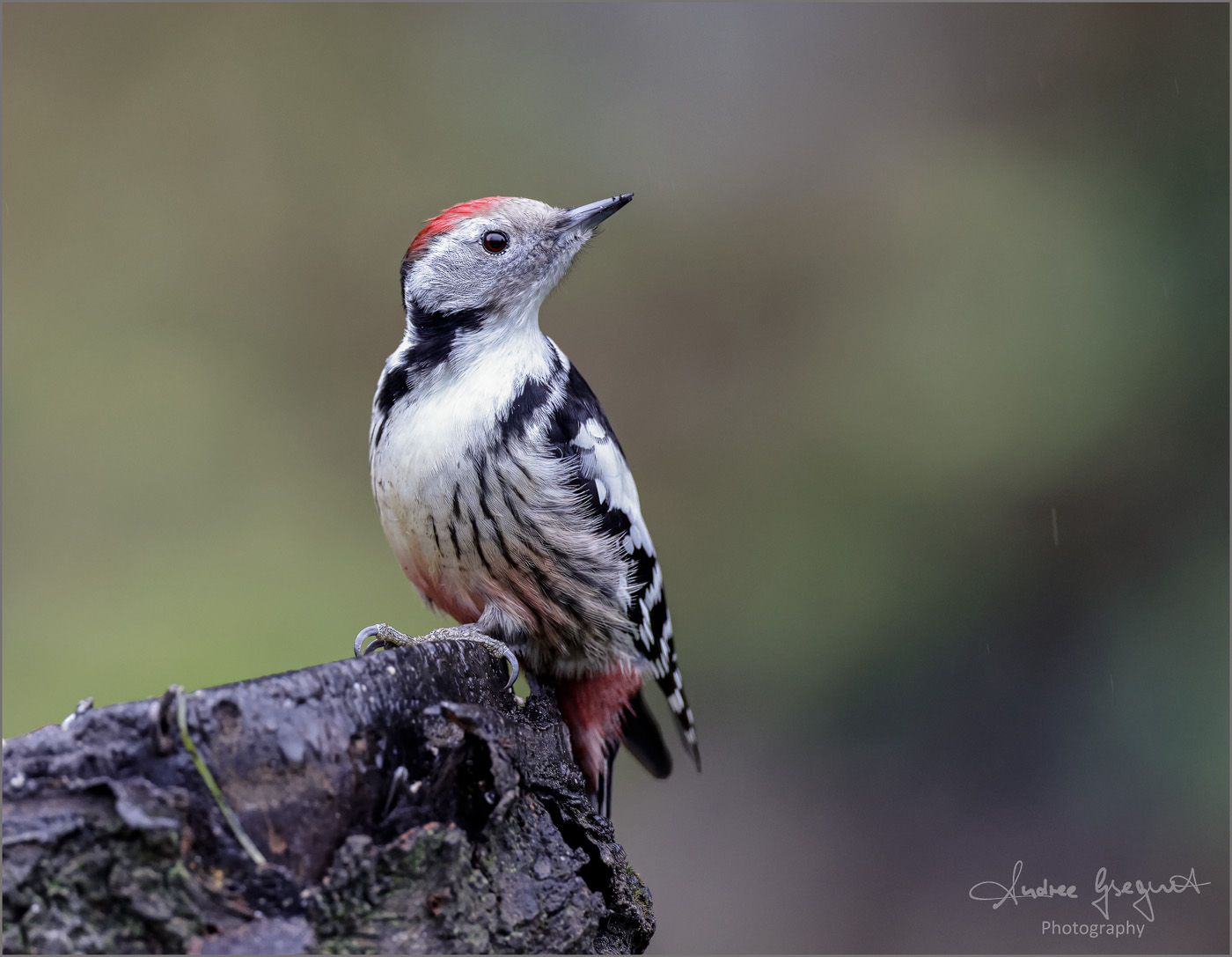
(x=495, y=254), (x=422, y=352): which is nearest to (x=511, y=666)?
(x=422, y=352)

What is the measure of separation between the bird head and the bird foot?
85 cm

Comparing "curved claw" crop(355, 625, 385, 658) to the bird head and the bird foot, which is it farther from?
the bird head

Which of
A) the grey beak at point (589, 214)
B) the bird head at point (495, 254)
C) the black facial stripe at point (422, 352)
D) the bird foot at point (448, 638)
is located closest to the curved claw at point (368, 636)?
the bird foot at point (448, 638)

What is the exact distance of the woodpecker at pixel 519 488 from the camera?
2363mm

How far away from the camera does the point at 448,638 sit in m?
2.14

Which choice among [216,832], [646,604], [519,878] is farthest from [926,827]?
[216,832]

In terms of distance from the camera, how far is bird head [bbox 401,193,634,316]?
2670 mm

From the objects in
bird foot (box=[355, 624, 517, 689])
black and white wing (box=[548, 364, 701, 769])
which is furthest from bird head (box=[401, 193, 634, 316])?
bird foot (box=[355, 624, 517, 689])

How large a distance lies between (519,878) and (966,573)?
12.3ft

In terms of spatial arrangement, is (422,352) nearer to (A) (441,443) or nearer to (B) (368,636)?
(A) (441,443)

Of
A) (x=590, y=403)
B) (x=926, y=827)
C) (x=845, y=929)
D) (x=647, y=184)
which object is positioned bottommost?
(x=845, y=929)

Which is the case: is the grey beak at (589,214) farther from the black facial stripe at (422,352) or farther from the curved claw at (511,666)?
the curved claw at (511,666)

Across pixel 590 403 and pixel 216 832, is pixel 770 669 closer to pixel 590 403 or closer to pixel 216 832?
pixel 590 403

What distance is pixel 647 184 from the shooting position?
16.9ft
